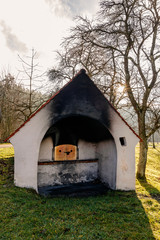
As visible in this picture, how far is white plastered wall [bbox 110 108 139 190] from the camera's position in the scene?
21.3 ft

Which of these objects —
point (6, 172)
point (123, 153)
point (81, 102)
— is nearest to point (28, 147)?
point (6, 172)

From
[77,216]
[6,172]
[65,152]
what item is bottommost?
[77,216]

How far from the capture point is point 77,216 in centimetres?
441

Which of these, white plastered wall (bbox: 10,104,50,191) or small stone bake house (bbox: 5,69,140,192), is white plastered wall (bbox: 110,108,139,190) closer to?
small stone bake house (bbox: 5,69,140,192)

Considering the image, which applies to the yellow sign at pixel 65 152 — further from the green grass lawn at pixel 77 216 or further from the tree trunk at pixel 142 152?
the tree trunk at pixel 142 152

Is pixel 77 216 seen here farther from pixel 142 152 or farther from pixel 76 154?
pixel 142 152

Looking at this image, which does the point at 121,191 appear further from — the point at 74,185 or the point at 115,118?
the point at 115,118

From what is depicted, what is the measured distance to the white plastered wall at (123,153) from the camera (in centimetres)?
649

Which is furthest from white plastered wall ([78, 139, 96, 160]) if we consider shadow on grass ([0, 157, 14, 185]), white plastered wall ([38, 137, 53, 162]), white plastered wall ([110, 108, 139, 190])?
shadow on grass ([0, 157, 14, 185])

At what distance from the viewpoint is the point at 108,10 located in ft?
30.4

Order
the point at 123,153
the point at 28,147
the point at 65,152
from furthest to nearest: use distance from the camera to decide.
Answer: the point at 65,152 < the point at 123,153 < the point at 28,147

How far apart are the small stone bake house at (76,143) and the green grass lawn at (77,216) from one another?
757 millimetres

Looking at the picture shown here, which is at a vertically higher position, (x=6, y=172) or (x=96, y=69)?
(x=96, y=69)

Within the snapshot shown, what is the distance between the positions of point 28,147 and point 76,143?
293 cm
